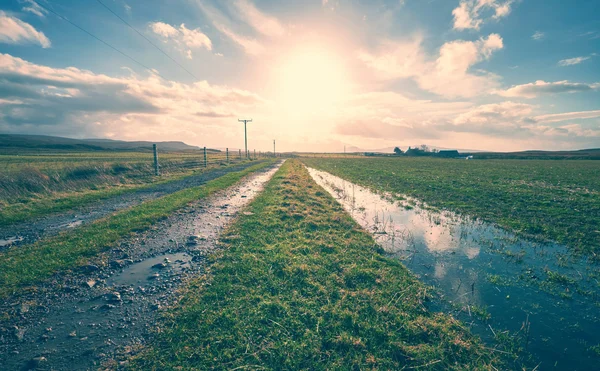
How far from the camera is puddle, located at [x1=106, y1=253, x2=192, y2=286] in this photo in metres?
5.53

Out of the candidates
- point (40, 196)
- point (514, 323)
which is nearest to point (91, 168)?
point (40, 196)

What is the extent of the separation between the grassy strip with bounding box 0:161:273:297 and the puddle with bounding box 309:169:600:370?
29.6ft

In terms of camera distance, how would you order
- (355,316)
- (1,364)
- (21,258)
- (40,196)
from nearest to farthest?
1. (1,364)
2. (355,316)
3. (21,258)
4. (40,196)

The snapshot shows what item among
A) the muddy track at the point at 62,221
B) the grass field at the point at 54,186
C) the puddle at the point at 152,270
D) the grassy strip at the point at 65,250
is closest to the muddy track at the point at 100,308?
the puddle at the point at 152,270

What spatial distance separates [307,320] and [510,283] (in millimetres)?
5527

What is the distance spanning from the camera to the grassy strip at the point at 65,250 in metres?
5.35

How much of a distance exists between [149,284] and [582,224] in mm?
16752

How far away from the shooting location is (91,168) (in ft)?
58.7

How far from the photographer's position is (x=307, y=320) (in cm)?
439

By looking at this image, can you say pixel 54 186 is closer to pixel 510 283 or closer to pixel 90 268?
pixel 90 268

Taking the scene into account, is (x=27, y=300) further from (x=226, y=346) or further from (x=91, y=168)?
(x=91, y=168)

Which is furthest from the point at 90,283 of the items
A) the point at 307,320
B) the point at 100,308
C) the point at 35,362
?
the point at 307,320

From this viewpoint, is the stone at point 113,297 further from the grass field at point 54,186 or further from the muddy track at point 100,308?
the grass field at point 54,186

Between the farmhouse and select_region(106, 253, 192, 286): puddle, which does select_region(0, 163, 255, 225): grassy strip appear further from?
the farmhouse
